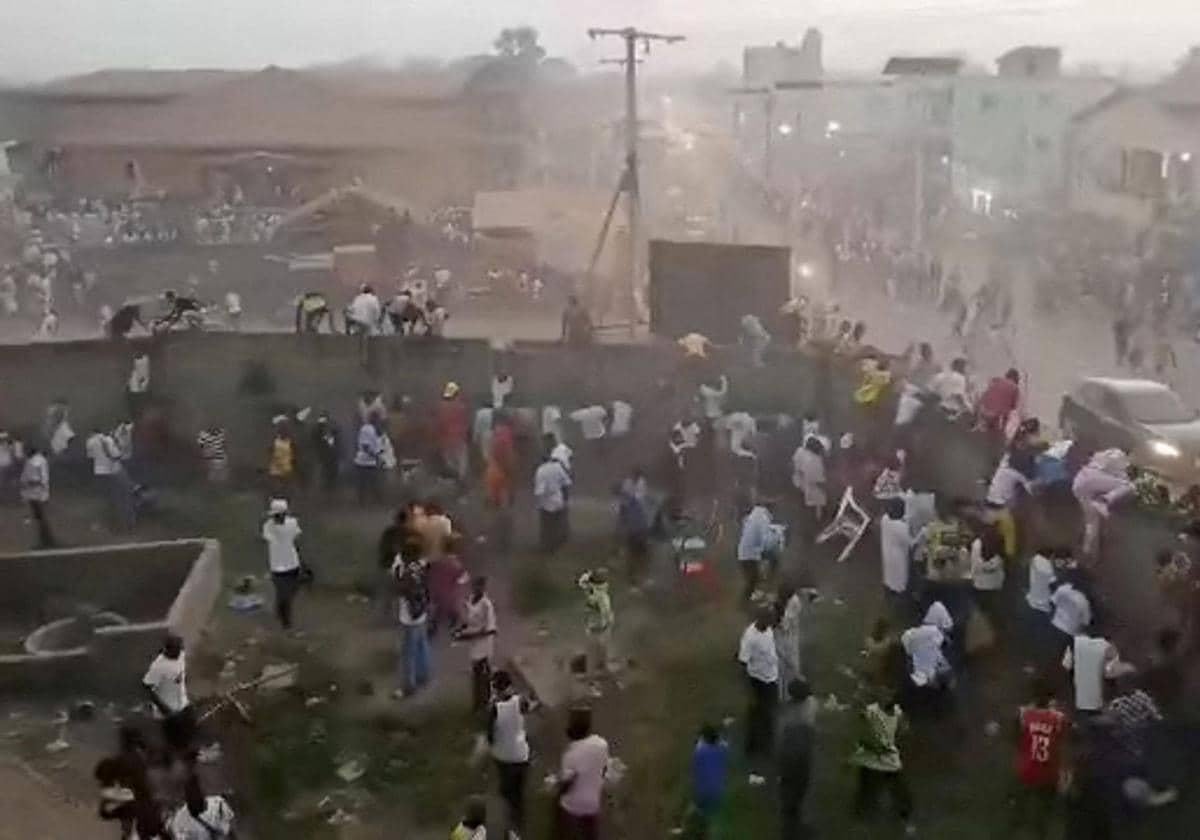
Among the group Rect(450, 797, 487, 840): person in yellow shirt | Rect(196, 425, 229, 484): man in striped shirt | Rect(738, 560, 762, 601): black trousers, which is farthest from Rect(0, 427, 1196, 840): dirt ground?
Rect(196, 425, 229, 484): man in striped shirt

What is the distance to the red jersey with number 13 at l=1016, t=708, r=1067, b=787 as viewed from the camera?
634 cm

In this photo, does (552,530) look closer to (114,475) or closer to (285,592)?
(285,592)

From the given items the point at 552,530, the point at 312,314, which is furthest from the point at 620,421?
the point at 312,314

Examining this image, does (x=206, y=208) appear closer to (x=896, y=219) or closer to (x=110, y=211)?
(x=110, y=211)

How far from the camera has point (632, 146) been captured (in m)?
15.7

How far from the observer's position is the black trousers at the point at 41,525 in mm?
10812

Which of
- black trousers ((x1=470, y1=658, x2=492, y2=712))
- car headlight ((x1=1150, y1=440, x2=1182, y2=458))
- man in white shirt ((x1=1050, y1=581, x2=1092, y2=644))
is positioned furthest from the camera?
car headlight ((x1=1150, y1=440, x2=1182, y2=458))

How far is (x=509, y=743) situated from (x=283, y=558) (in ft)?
9.67

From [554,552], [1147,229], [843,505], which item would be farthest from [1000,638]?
[1147,229]

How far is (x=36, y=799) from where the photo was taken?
24.7 feet

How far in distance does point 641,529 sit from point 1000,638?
2876mm

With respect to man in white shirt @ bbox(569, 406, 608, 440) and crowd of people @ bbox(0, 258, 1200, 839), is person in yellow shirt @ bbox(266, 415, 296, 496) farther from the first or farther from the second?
man in white shirt @ bbox(569, 406, 608, 440)

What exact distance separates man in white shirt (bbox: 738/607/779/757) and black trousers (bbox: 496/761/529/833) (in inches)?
50.5

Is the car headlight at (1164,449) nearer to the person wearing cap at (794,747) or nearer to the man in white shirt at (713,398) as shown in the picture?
the man in white shirt at (713,398)
